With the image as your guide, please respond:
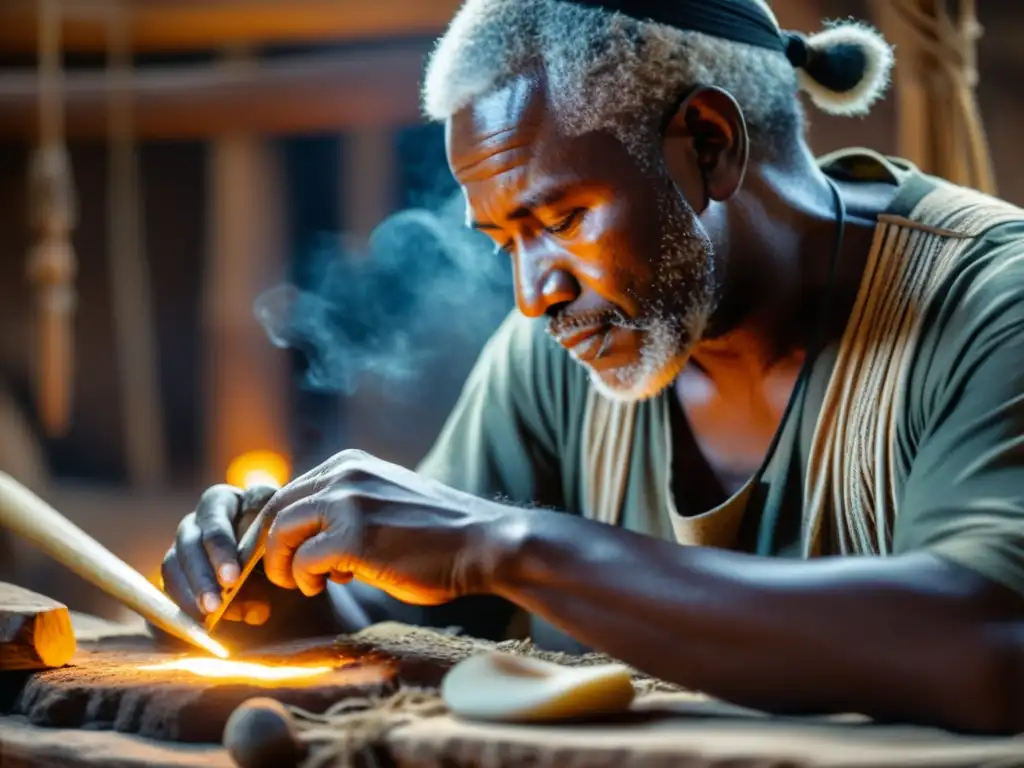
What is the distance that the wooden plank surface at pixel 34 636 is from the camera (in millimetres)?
1749

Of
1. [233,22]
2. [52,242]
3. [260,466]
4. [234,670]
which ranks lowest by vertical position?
[260,466]

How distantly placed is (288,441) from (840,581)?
10.8 feet

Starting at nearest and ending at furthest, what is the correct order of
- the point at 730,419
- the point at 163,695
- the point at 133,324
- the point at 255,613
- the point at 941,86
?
1. the point at 163,695
2. the point at 255,613
3. the point at 730,419
4. the point at 941,86
5. the point at 133,324

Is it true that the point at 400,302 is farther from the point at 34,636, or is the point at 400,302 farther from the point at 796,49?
the point at 34,636

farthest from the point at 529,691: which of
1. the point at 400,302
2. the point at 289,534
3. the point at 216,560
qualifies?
the point at 400,302

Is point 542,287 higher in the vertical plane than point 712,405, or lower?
higher

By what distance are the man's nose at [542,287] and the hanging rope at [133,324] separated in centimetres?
307

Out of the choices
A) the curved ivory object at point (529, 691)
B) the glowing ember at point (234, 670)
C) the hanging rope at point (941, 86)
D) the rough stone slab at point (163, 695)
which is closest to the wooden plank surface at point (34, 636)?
the rough stone slab at point (163, 695)

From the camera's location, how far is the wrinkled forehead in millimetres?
1896

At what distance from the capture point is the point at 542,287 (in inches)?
76.6

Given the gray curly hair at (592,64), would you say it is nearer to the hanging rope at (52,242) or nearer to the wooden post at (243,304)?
the hanging rope at (52,242)

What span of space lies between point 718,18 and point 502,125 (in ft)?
1.39

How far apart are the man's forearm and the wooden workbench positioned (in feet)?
0.13

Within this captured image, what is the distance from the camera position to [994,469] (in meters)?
1.59
